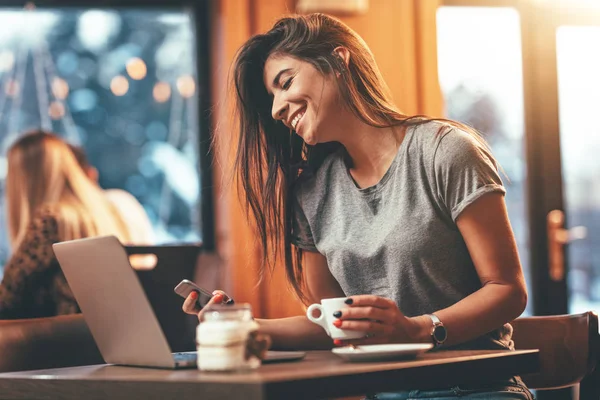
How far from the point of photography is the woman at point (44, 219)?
2945 mm

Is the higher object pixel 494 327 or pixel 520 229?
pixel 494 327

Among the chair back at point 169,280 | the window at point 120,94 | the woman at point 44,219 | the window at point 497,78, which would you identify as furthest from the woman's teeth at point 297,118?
the window at point 497,78

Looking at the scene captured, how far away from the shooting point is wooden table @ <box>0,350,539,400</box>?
42.3 inches

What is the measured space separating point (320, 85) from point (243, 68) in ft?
0.86

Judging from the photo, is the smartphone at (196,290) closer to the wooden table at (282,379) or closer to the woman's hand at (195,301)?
the woman's hand at (195,301)

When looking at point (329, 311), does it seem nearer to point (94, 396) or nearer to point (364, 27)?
point (94, 396)

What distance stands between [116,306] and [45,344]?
0.45 metres

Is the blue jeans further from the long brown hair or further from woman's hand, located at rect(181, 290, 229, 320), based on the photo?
the long brown hair

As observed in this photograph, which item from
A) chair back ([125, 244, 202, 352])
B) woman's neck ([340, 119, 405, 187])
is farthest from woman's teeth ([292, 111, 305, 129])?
chair back ([125, 244, 202, 352])

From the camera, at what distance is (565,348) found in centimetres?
169

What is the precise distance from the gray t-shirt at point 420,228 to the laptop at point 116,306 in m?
0.39

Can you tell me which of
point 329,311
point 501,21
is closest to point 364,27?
point 501,21

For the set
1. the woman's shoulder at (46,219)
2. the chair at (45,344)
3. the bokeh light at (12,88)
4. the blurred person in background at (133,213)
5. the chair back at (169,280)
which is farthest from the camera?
the bokeh light at (12,88)

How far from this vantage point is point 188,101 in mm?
4625
